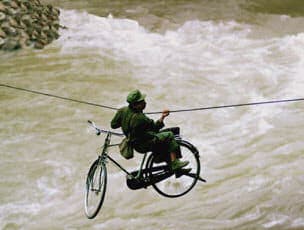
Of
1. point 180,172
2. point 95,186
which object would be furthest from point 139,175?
point 95,186

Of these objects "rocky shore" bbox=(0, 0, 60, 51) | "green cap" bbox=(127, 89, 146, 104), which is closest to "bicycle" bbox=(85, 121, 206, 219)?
"green cap" bbox=(127, 89, 146, 104)

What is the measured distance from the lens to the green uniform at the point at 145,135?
4.24 meters

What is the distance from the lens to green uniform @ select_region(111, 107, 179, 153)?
13.9 ft

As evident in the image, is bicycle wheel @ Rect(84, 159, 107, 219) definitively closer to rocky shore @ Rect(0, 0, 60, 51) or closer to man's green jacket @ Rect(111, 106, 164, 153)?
man's green jacket @ Rect(111, 106, 164, 153)

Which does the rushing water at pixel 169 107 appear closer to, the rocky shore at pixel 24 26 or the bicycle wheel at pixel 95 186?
the rocky shore at pixel 24 26

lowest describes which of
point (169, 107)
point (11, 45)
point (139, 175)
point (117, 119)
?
point (139, 175)

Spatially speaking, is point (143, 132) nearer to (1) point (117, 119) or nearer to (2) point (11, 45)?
(1) point (117, 119)

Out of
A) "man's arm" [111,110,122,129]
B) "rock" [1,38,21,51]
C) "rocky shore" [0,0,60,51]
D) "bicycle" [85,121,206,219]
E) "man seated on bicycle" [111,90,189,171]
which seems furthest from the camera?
"rocky shore" [0,0,60,51]

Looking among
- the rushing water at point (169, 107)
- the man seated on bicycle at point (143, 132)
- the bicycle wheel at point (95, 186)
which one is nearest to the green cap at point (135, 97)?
the man seated on bicycle at point (143, 132)

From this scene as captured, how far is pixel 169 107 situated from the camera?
10109mm

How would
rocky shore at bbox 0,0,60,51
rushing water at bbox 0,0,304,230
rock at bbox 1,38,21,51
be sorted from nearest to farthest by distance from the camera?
rushing water at bbox 0,0,304,230, rock at bbox 1,38,21,51, rocky shore at bbox 0,0,60,51

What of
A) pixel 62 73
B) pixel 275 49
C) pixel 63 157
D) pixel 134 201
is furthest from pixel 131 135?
pixel 275 49

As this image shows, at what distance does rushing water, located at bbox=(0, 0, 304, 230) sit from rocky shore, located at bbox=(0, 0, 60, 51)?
13.1 inches

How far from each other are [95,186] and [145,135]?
0.69 metres
